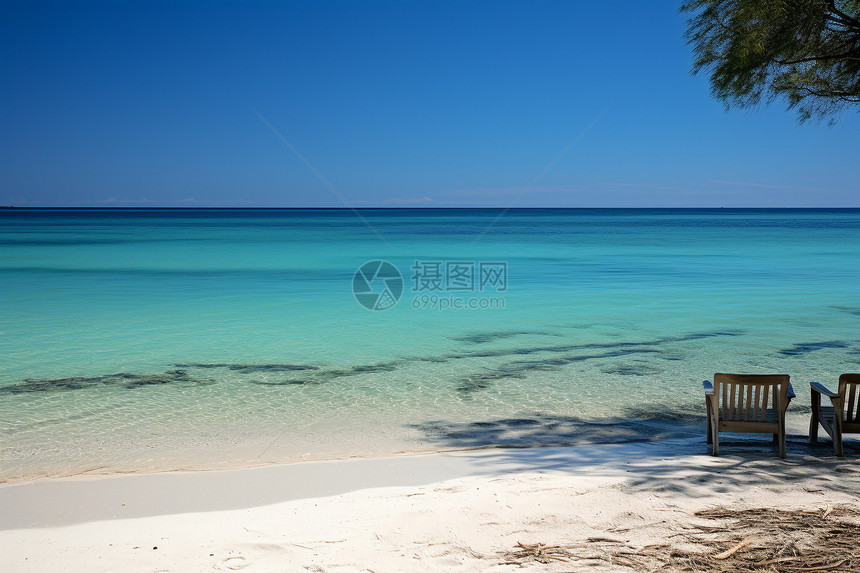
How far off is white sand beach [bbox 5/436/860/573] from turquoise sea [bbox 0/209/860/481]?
2.18ft

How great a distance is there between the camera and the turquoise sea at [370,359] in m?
6.38

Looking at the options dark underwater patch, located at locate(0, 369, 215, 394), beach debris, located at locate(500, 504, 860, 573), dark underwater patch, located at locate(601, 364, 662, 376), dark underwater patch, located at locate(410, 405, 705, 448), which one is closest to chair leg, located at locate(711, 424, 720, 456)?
dark underwater patch, located at locate(410, 405, 705, 448)

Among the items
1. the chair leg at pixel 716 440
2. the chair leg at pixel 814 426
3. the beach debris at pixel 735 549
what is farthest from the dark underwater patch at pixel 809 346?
the beach debris at pixel 735 549

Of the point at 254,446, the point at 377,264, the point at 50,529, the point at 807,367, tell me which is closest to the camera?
the point at 50,529

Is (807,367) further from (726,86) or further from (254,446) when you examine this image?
(254,446)

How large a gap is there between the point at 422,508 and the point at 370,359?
5.68 metres

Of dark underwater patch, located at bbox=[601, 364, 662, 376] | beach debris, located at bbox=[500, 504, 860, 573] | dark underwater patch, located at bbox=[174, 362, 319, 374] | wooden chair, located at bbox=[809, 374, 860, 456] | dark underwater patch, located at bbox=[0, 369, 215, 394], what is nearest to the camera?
beach debris, located at bbox=[500, 504, 860, 573]

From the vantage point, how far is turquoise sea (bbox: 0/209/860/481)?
6375 mm

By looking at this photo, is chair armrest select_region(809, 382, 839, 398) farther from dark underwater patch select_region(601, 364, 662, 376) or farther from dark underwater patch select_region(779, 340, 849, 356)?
dark underwater patch select_region(779, 340, 849, 356)

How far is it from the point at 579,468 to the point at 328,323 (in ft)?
28.2

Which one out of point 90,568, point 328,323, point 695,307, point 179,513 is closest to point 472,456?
point 179,513

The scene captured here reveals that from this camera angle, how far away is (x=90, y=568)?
11.6 ft

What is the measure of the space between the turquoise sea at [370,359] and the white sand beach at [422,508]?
66 centimetres

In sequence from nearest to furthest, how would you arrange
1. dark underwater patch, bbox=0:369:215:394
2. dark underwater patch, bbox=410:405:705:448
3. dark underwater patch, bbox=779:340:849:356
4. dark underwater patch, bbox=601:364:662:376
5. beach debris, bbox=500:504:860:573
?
beach debris, bbox=500:504:860:573
dark underwater patch, bbox=410:405:705:448
dark underwater patch, bbox=0:369:215:394
dark underwater patch, bbox=601:364:662:376
dark underwater patch, bbox=779:340:849:356
